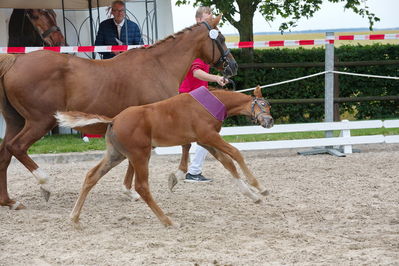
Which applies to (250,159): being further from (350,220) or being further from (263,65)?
(350,220)

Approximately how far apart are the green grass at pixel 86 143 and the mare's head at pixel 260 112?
510 centimetres

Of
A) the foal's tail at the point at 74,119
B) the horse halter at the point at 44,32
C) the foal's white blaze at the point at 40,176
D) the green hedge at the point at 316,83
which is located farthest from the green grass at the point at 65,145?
the foal's tail at the point at 74,119

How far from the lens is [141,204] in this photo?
6723 mm

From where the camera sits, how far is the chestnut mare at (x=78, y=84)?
6.32m

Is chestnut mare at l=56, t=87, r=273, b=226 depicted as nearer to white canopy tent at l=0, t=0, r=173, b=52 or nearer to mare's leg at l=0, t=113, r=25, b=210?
mare's leg at l=0, t=113, r=25, b=210

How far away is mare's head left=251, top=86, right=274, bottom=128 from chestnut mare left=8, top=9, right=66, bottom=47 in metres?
6.95

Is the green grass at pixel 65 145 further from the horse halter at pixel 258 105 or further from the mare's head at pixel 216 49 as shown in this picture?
the horse halter at pixel 258 105

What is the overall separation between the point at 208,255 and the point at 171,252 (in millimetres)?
293

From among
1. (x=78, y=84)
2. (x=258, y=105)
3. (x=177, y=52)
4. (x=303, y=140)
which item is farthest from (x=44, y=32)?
(x=258, y=105)

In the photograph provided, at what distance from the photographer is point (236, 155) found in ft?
18.4

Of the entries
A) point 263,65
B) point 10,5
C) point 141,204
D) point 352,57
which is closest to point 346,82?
point 352,57

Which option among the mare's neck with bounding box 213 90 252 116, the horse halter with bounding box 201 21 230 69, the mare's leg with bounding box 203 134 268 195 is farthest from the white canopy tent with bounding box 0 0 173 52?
the mare's leg with bounding box 203 134 268 195

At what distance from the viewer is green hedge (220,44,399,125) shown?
547 inches

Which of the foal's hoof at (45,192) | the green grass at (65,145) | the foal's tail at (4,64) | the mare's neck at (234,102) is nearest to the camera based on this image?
the mare's neck at (234,102)
